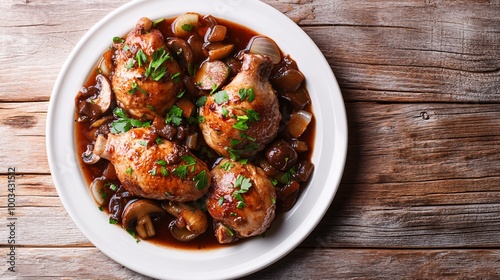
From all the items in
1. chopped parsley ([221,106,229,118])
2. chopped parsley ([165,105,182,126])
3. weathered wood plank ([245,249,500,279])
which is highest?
chopped parsley ([221,106,229,118])

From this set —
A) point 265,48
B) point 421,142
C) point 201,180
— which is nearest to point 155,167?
point 201,180

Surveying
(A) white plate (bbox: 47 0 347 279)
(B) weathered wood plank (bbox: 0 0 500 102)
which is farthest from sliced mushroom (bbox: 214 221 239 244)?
(B) weathered wood plank (bbox: 0 0 500 102)

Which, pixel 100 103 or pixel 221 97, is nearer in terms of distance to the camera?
pixel 221 97

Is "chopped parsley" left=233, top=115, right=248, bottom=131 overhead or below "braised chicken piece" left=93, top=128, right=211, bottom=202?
overhead

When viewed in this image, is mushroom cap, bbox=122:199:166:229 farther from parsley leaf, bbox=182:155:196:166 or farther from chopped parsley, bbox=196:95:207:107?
chopped parsley, bbox=196:95:207:107

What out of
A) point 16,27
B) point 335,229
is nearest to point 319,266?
point 335,229

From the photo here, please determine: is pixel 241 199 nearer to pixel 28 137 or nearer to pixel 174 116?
pixel 174 116

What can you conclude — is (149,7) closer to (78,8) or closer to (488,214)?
(78,8)
